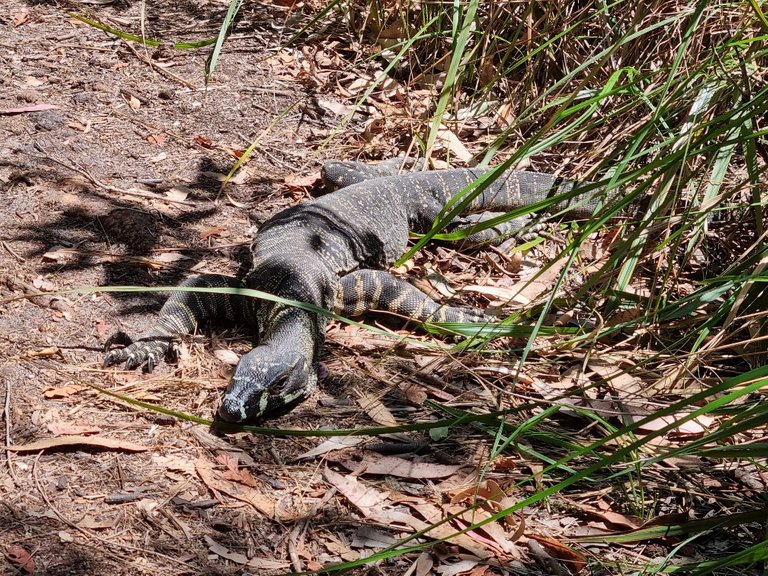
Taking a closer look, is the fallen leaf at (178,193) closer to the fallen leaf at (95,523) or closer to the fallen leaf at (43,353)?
the fallen leaf at (43,353)

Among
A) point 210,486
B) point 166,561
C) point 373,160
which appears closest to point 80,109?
point 373,160

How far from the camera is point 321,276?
17.3 feet

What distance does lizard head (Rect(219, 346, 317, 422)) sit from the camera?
406 cm

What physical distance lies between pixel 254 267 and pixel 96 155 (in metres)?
1.72

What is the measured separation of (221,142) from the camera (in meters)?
6.51

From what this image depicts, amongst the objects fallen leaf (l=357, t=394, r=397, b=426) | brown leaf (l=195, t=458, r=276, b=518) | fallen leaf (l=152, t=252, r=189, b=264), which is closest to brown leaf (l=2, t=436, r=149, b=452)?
brown leaf (l=195, t=458, r=276, b=518)

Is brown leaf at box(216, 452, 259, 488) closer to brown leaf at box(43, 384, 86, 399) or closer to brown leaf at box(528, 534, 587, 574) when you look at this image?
Result: brown leaf at box(43, 384, 86, 399)

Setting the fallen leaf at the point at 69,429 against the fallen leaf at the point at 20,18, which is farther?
the fallen leaf at the point at 20,18

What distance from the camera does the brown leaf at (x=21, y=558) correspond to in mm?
3010

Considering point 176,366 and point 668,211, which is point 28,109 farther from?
point 668,211

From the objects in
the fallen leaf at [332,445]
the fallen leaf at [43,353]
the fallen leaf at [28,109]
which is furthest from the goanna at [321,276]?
the fallen leaf at [28,109]

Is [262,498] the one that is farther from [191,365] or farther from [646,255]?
[646,255]

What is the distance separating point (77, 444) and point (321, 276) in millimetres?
1992

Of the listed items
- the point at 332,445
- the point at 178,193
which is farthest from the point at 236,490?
the point at 178,193
